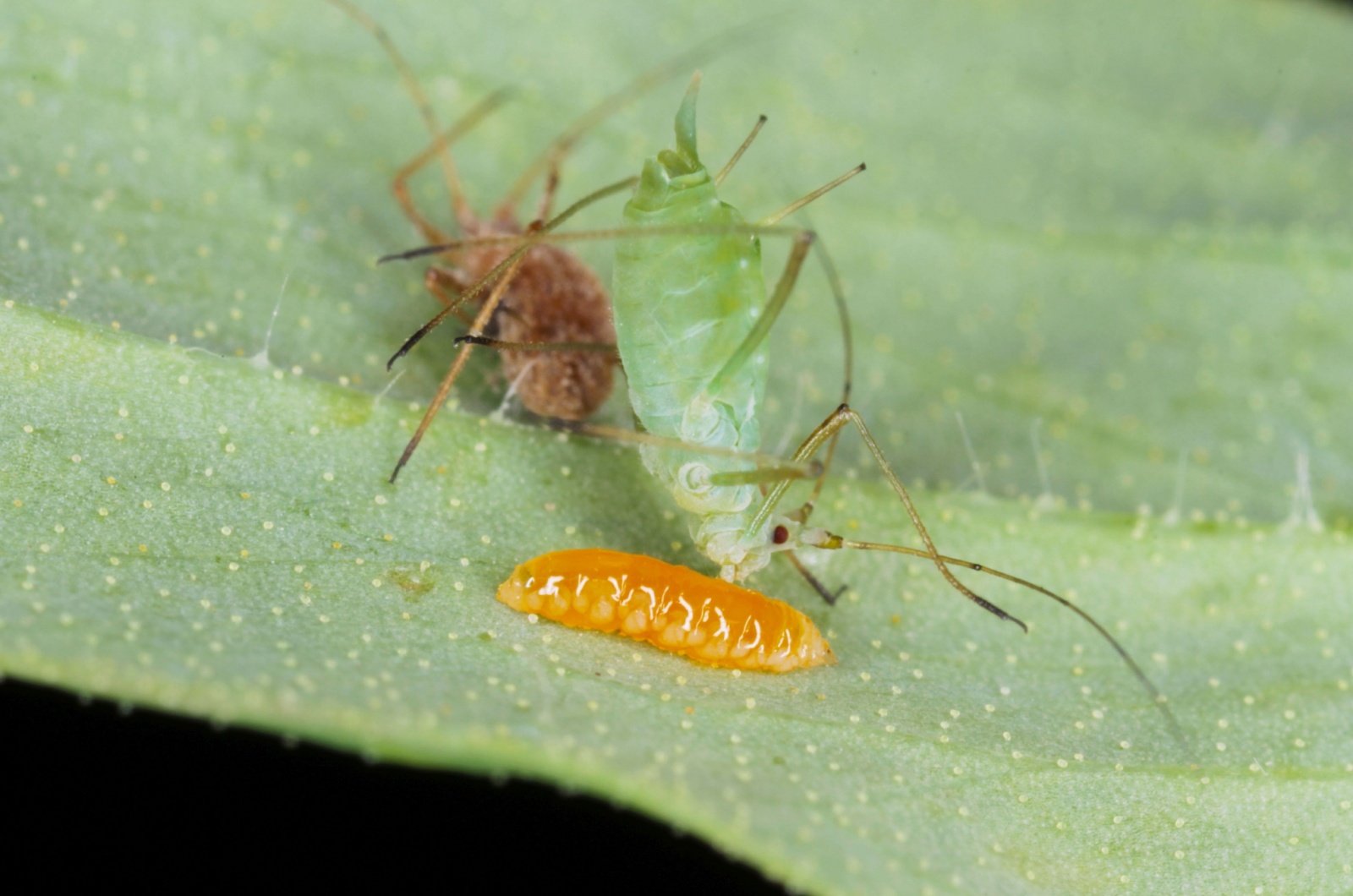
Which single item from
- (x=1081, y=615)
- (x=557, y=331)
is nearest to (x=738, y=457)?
(x=557, y=331)

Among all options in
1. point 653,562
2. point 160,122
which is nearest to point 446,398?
point 653,562

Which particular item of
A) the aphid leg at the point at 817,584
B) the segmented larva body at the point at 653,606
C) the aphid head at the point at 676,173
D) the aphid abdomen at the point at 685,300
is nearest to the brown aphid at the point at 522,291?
the aphid abdomen at the point at 685,300

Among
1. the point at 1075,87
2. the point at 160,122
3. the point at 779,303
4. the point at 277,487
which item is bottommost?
the point at 277,487

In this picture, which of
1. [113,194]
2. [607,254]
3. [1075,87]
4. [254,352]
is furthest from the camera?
[1075,87]

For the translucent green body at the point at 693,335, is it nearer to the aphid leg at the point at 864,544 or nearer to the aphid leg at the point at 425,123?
the aphid leg at the point at 864,544

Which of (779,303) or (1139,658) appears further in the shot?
(1139,658)

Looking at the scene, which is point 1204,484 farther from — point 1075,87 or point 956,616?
→ point 1075,87

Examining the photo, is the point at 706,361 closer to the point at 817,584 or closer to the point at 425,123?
the point at 817,584

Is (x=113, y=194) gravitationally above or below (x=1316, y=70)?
below
